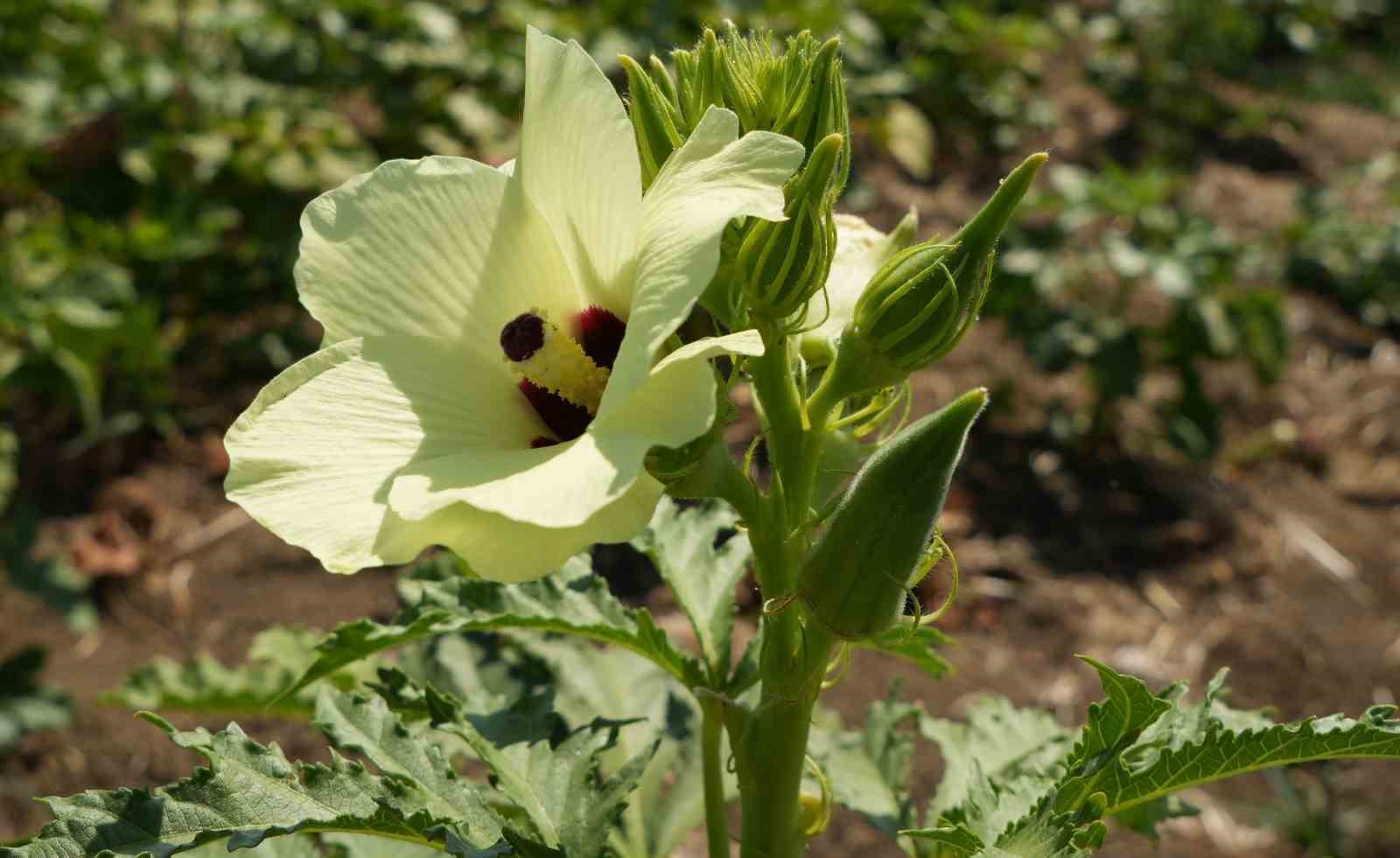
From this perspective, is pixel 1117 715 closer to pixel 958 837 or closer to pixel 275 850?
pixel 958 837

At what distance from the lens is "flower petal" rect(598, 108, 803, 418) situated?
3.24 ft

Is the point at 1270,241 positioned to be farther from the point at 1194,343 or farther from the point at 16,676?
the point at 16,676

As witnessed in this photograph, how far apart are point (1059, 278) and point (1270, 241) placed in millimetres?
1808

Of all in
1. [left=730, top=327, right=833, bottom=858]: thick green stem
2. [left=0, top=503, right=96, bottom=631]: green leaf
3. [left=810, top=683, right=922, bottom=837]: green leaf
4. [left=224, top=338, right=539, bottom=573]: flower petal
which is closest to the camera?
[left=224, top=338, right=539, bottom=573]: flower petal

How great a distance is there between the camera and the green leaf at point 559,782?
1.47 meters

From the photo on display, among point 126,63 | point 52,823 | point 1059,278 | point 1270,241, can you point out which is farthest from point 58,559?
point 1270,241

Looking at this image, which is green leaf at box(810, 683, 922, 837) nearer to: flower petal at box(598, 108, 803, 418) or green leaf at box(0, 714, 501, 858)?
green leaf at box(0, 714, 501, 858)

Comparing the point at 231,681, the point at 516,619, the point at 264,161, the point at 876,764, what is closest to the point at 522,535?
the point at 516,619

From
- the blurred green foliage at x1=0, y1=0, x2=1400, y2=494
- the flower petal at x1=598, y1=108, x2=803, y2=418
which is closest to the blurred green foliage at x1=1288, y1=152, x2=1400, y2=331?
the blurred green foliage at x1=0, y1=0, x2=1400, y2=494

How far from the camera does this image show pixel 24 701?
118 inches

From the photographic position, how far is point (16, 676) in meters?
2.98

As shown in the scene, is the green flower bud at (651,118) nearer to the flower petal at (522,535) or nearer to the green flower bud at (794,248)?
the green flower bud at (794,248)

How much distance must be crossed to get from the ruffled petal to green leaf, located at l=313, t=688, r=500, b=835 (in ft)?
1.69

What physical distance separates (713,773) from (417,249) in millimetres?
765
